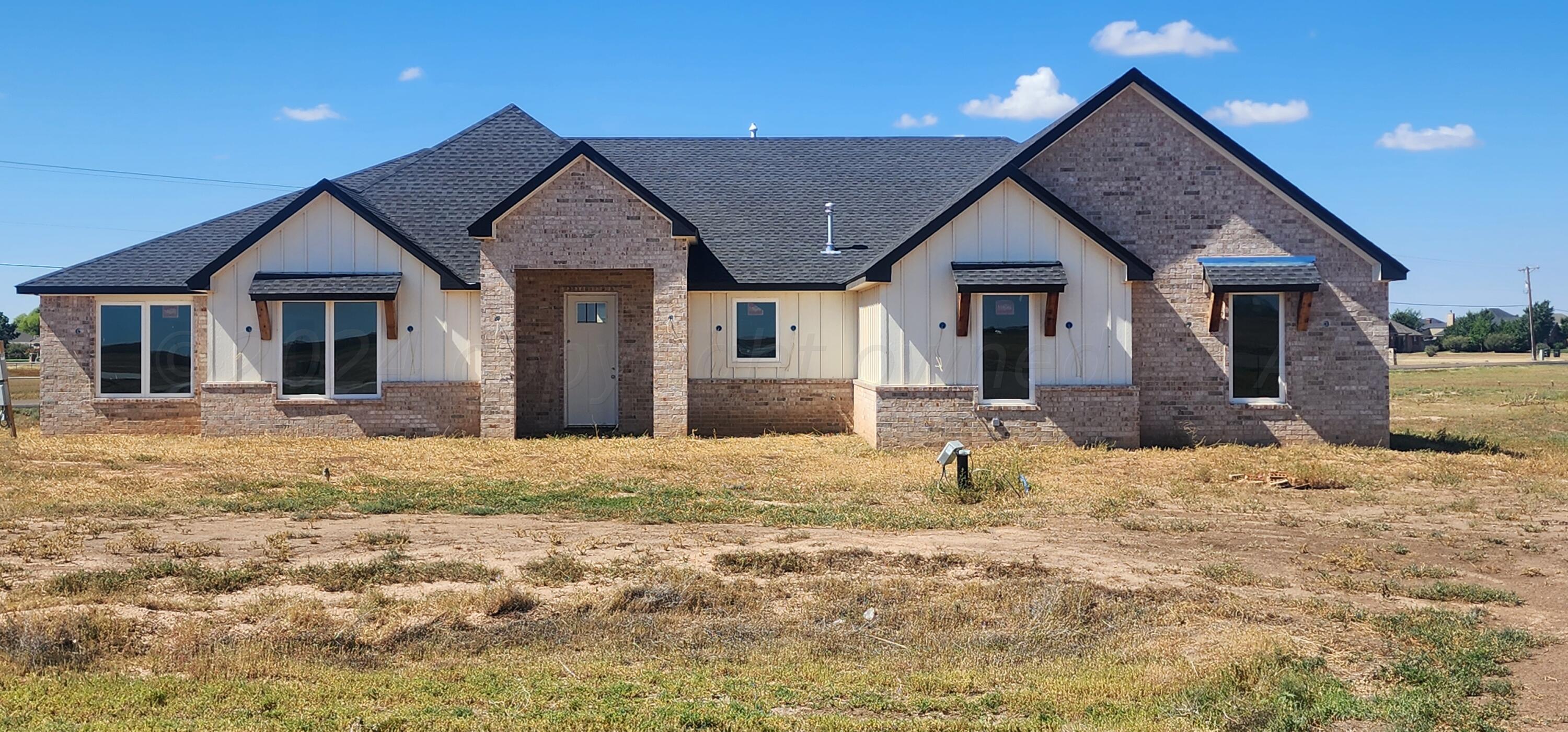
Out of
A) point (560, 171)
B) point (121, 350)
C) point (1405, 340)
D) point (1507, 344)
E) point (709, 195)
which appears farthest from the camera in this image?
point (1405, 340)

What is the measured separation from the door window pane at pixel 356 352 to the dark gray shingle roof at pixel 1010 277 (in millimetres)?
10191

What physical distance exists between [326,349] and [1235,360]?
15.6 metres

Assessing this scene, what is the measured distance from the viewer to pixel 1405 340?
96312mm

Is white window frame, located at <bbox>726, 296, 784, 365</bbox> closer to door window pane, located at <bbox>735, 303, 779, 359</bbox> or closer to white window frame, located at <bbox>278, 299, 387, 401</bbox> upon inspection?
door window pane, located at <bbox>735, 303, 779, 359</bbox>

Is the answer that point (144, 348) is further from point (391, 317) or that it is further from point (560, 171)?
point (560, 171)

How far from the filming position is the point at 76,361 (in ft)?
67.7

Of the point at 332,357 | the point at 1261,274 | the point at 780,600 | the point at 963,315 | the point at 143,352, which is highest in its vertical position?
the point at 1261,274

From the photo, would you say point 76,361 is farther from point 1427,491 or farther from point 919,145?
point 1427,491

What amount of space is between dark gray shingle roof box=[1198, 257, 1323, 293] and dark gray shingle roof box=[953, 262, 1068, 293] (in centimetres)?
256

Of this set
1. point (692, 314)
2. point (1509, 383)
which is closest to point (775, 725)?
point (692, 314)

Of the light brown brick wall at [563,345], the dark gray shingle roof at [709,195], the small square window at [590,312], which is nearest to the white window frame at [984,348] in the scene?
the dark gray shingle roof at [709,195]

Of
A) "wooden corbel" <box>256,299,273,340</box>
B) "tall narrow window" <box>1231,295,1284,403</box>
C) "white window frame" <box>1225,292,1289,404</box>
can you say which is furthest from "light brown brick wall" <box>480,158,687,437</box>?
"tall narrow window" <box>1231,295,1284,403</box>

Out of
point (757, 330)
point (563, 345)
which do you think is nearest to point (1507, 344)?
point (757, 330)

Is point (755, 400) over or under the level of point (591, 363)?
under
